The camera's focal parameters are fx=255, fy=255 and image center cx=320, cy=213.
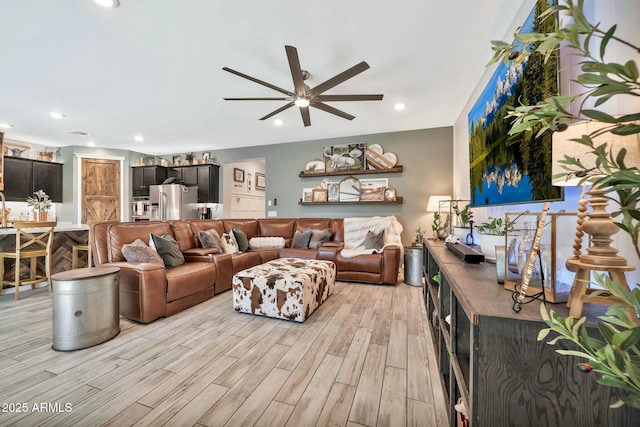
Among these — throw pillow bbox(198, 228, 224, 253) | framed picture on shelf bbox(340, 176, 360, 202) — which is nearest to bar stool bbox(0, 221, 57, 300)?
throw pillow bbox(198, 228, 224, 253)

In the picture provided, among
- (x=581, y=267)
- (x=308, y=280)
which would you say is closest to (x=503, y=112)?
(x=581, y=267)

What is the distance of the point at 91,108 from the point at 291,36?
3.54m

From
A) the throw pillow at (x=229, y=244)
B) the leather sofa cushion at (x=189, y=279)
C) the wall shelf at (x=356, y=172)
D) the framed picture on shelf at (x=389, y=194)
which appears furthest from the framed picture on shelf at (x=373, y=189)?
the leather sofa cushion at (x=189, y=279)

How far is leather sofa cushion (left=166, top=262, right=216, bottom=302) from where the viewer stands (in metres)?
2.60

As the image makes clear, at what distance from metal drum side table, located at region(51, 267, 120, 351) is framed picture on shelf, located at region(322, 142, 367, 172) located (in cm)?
403

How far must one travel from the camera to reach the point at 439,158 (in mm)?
4609

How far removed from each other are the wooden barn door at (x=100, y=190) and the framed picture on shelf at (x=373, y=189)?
19.7 ft

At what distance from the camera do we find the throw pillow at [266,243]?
15.1ft

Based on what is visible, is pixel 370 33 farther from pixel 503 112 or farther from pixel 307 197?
pixel 307 197

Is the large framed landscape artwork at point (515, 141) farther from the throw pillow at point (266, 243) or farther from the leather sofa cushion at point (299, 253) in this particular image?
the throw pillow at point (266, 243)

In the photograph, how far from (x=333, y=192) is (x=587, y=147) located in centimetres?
442

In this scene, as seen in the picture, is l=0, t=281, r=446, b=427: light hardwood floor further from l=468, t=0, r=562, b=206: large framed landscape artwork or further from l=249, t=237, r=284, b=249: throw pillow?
l=249, t=237, r=284, b=249: throw pillow

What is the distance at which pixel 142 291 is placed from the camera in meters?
2.36

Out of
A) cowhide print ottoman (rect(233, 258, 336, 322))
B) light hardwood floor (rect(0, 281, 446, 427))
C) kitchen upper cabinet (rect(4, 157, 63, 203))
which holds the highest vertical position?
kitchen upper cabinet (rect(4, 157, 63, 203))
